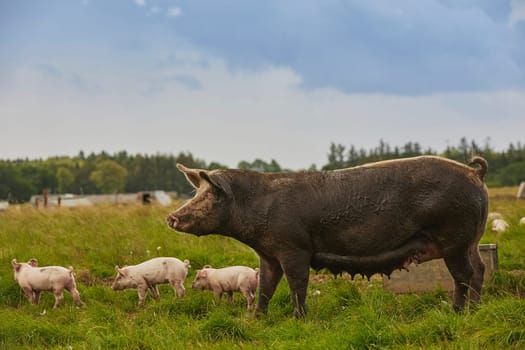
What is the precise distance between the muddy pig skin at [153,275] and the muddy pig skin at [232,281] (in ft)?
0.97

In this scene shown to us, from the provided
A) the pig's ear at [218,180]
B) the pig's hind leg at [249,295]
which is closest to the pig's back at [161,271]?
the pig's hind leg at [249,295]

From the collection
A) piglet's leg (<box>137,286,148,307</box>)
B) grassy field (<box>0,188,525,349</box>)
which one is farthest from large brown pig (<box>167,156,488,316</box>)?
piglet's leg (<box>137,286,148,307</box>)

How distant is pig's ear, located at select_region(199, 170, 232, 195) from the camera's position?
23.5 ft

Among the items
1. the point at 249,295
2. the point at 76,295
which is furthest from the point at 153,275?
the point at 249,295

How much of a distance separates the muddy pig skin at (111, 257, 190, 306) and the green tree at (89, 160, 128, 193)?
9480cm

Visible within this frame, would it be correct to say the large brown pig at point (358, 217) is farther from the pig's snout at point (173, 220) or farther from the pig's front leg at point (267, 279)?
the pig's front leg at point (267, 279)

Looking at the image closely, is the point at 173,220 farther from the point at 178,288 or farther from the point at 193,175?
the point at 178,288

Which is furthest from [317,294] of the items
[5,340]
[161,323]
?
[5,340]

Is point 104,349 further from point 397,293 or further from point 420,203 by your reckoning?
point 397,293

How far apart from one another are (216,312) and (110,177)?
9921cm

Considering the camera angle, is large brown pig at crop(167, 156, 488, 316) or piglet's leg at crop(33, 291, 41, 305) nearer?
large brown pig at crop(167, 156, 488, 316)

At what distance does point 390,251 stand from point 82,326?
3207 millimetres

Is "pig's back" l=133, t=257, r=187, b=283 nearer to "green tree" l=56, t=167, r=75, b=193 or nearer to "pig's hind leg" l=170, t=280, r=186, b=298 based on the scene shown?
"pig's hind leg" l=170, t=280, r=186, b=298

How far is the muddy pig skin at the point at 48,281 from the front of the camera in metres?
8.30
